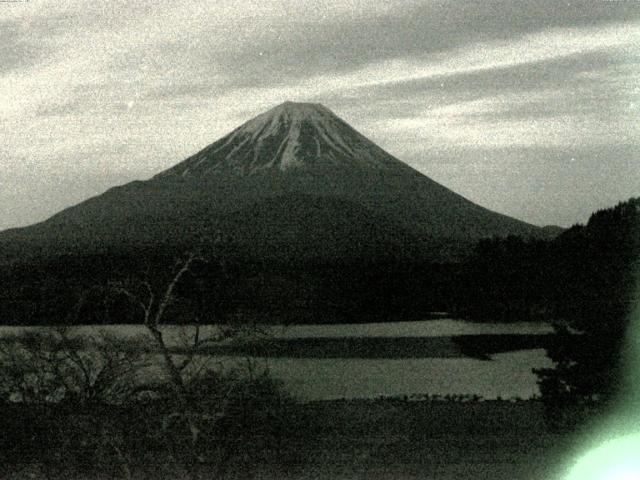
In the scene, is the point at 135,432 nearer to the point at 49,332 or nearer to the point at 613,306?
the point at 49,332

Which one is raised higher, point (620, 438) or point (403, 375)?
point (620, 438)

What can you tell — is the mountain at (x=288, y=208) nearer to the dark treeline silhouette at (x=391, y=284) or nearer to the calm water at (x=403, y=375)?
the dark treeline silhouette at (x=391, y=284)

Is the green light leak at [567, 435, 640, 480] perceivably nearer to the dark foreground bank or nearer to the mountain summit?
the dark foreground bank

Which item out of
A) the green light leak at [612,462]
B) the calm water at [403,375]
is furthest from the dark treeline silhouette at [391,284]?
the green light leak at [612,462]

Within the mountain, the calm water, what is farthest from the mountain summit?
the calm water

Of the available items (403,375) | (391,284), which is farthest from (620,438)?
(391,284)

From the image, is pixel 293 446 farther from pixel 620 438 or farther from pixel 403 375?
pixel 403 375
